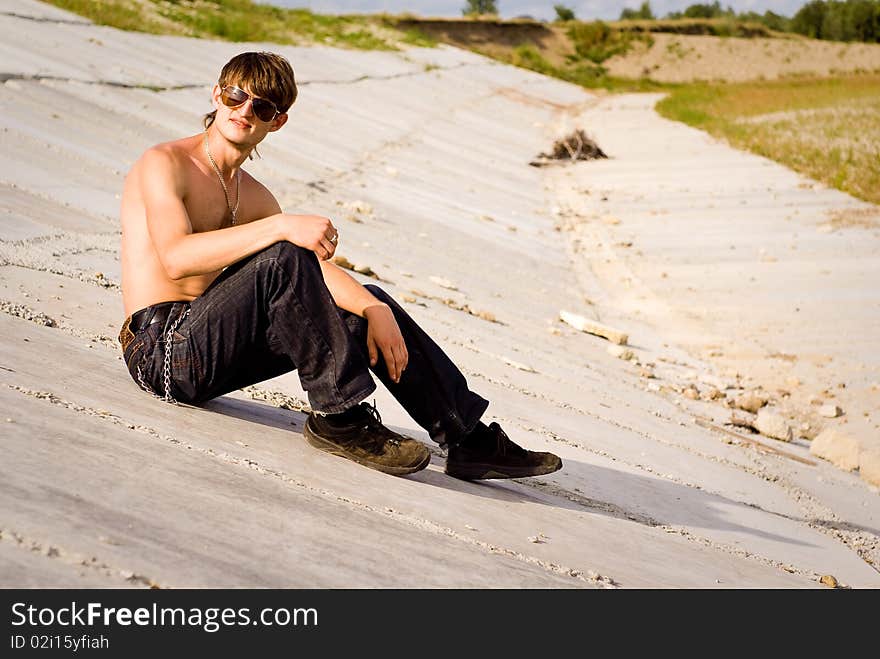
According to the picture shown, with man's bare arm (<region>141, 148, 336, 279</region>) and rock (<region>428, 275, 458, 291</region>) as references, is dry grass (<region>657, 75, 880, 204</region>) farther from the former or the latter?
man's bare arm (<region>141, 148, 336, 279</region>)

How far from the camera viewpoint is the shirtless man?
9.48 feet

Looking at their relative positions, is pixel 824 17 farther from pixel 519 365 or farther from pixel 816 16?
pixel 519 365

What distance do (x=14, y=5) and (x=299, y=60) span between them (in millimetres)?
7400

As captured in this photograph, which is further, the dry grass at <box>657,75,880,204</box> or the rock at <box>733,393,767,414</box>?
the dry grass at <box>657,75,880,204</box>

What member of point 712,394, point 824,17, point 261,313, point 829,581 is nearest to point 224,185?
point 261,313

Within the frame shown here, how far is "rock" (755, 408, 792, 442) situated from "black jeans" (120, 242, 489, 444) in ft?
9.65

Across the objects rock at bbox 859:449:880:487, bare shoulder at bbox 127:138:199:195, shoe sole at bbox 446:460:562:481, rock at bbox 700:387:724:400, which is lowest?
rock at bbox 700:387:724:400

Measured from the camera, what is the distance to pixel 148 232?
321 centimetres

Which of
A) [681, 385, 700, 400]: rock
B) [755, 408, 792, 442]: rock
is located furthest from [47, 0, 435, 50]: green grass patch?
[755, 408, 792, 442]: rock

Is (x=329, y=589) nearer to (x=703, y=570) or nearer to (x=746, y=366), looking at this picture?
(x=703, y=570)

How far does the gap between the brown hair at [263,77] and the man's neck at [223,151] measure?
163 millimetres

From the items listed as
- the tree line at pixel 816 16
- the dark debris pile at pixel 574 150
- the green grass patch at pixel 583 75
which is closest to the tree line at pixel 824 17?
the tree line at pixel 816 16

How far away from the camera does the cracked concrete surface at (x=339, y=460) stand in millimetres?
2240

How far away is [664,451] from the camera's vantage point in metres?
4.84
